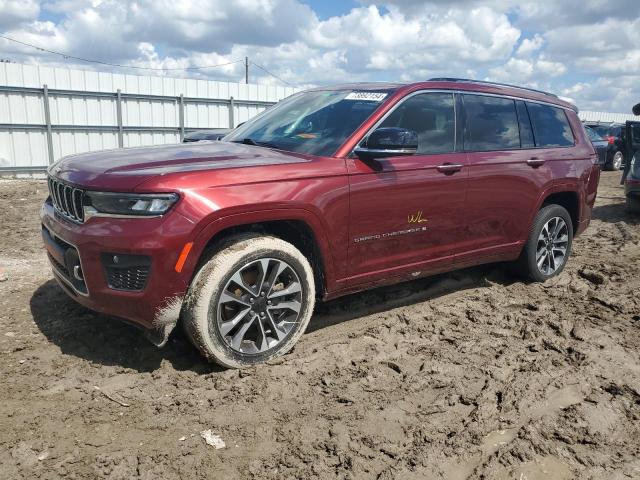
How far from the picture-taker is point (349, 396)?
10.5 feet

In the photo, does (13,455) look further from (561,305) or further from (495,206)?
(561,305)

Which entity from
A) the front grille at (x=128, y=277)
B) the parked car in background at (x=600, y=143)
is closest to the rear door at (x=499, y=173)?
the front grille at (x=128, y=277)

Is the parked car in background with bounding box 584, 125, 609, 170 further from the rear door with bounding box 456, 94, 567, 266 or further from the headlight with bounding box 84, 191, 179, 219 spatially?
the headlight with bounding box 84, 191, 179, 219

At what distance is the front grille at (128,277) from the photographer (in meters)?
3.03

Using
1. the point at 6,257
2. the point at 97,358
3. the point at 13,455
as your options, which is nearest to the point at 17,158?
the point at 6,257

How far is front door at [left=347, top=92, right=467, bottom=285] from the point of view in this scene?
3770 mm

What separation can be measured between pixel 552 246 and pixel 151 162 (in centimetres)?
405

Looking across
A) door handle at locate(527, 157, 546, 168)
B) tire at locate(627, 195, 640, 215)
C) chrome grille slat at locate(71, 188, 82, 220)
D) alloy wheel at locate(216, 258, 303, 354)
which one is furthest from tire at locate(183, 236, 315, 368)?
tire at locate(627, 195, 640, 215)

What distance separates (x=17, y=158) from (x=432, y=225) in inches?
515

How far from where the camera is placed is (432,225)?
4195 mm

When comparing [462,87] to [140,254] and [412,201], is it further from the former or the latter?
[140,254]

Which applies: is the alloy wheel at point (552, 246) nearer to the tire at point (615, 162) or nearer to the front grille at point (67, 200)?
the front grille at point (67, 200)

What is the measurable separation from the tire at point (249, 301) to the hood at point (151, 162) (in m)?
0.53

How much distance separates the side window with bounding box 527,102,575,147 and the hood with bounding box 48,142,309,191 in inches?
104
